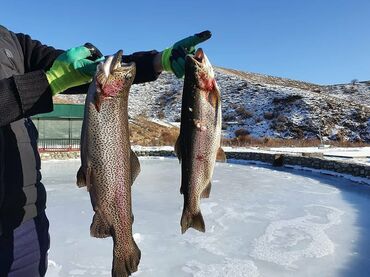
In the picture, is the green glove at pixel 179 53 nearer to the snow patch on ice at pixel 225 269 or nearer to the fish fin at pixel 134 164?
the fish fin at pixel 134 164

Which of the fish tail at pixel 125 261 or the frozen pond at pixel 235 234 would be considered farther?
the frozen pond at pixel 235 234

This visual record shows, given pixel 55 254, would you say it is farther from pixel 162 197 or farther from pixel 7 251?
pixel 162 197

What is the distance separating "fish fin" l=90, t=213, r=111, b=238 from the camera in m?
1.92

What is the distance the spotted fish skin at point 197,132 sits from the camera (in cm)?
206

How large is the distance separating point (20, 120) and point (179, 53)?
0.94 meters

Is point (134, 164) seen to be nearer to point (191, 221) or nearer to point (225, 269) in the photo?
point (191, 221)

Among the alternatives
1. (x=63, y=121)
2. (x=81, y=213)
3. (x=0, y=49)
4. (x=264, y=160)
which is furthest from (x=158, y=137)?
(x=0, y=49)

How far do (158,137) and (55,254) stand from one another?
1195 inches

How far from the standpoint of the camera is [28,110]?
1.89 m

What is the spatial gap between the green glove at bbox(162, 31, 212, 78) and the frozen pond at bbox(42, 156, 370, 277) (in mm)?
4669

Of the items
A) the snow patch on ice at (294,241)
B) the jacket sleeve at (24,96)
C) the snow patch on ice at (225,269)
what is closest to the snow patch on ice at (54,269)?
the snow patch on ice at (225,269)

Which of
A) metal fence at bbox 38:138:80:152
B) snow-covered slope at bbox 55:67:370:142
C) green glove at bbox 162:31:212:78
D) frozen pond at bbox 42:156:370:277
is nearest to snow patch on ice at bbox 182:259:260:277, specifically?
frozen pond at bbox 42:156:370:277

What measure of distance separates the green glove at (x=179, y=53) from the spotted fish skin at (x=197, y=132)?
2.4 inches

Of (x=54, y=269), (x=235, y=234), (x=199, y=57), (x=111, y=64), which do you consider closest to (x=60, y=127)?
(x=235, y=234)
